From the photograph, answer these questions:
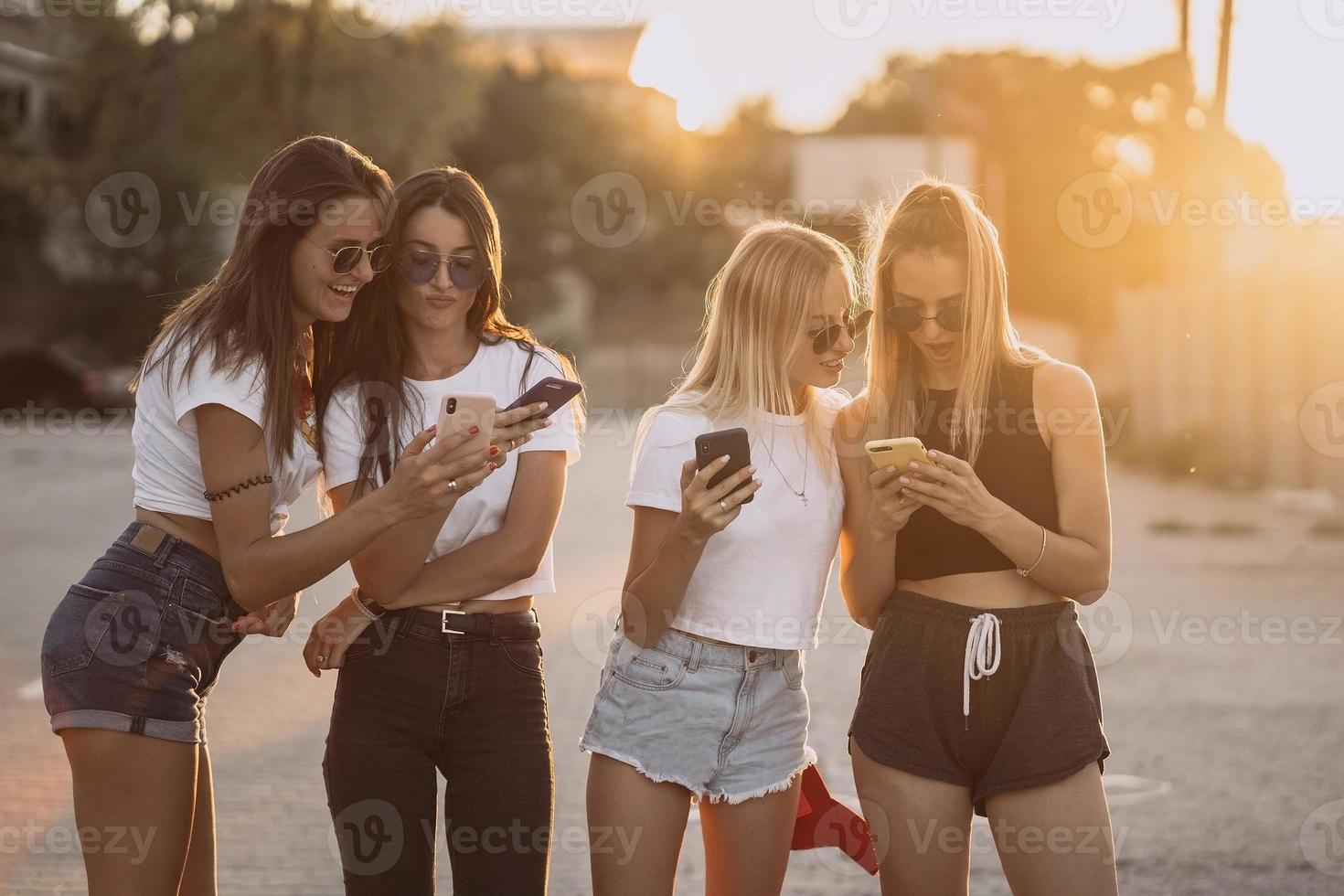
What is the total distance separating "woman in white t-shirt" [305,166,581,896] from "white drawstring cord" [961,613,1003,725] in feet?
3.23

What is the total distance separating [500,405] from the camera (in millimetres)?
3355

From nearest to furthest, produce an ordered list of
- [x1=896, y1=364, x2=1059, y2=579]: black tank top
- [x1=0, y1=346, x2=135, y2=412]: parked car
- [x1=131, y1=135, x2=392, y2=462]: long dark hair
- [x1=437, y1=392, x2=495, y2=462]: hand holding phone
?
[x1=437, y1=392, x2=495, y2=462]: hand holding phone, [x1=131, y1=135, x2=392, y2=462]: long dark hair, [x1=896, y1=364, x2=1059, y2=579]: black tank top, [x1=0, y1=346, x2=135, y2=412]: parked car

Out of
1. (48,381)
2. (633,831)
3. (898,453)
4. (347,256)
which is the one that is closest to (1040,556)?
(898,453)

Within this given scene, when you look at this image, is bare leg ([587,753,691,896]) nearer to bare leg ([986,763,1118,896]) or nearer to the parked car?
bare leg ([986,763,1118,896])

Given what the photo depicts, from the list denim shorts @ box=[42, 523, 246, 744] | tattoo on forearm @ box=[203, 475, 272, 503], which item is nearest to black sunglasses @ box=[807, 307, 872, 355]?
tattoo on forearm @ box=[203, 475, 272, 503]

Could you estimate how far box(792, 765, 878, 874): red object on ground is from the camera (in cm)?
340

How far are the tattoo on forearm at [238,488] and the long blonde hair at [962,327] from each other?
1.45 meters

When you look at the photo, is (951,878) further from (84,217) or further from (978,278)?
(84,217)

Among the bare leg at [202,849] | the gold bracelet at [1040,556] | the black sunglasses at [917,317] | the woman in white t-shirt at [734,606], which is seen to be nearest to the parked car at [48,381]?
the bare leg at [202,849]

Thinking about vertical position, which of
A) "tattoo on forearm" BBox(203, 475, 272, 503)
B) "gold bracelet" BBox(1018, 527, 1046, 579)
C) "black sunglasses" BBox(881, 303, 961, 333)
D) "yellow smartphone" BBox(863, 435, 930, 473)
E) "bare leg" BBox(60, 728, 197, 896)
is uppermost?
"black sunglasses" BBox(881, 303, 961, 333)

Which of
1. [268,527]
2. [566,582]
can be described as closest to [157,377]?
[268,527]

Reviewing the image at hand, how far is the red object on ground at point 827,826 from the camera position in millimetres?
3398

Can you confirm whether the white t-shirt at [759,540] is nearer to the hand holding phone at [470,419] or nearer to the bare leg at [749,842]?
the bare leg at [749,842]

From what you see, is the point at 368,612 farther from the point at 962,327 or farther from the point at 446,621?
the point at 962,327
